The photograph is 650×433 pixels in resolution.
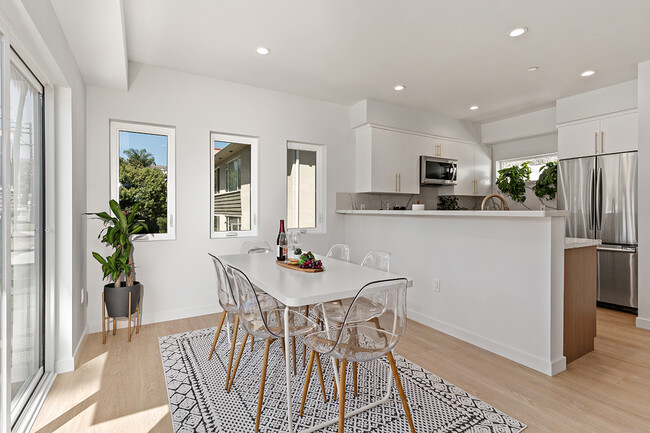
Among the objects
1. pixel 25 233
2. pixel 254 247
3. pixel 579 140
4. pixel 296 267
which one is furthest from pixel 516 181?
pixel 25 233

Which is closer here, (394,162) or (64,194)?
(64,194)

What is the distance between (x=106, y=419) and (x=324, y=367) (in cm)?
133

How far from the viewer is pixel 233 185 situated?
3.99 metres

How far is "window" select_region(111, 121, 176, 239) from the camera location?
335 centimetres

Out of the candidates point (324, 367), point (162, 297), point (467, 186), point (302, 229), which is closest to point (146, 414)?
point (324, 367)

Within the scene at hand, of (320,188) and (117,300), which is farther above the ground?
(320,188)

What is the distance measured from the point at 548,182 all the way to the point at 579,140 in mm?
784

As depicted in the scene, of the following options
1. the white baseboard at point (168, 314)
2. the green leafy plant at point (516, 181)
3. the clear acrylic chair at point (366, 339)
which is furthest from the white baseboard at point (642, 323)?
the white baseboard at point (168, 314)

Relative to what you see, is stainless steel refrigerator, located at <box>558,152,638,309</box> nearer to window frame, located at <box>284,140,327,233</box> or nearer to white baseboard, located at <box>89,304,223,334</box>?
window frame, located at <box>284,140,327,233</box>

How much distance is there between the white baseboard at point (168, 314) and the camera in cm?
331

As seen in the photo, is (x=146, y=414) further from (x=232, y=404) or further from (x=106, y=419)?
(x=232, y=404)

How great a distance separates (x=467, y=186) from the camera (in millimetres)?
5551

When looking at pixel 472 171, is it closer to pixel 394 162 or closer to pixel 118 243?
pixel 394 162

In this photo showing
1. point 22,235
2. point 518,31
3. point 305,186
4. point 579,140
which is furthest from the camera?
point 305,186
